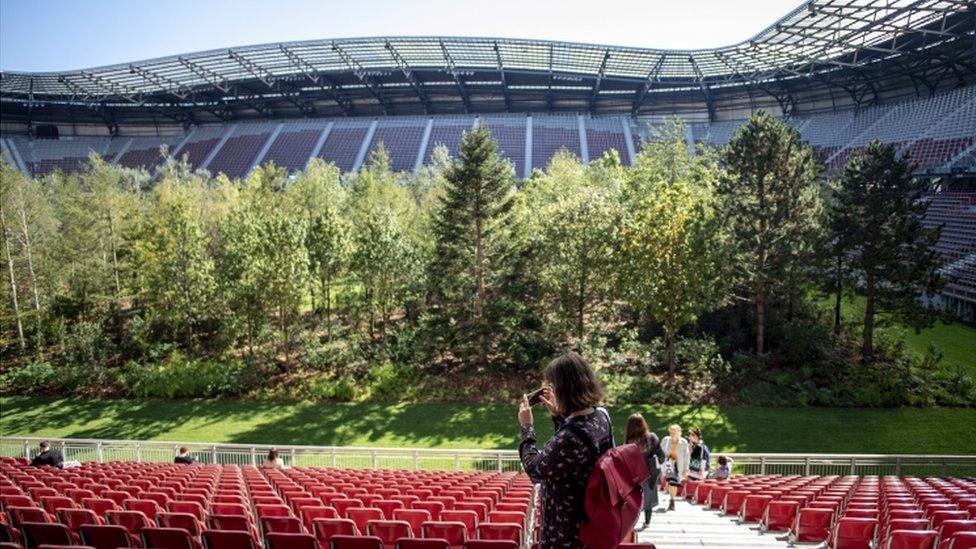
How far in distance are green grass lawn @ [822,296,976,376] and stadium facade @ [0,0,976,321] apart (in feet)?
55.0

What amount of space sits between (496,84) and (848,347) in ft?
195

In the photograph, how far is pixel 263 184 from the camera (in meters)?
43.0

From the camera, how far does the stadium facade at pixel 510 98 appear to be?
49.2 metres

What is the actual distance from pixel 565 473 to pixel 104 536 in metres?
4.32

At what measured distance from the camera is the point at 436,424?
22766 mm

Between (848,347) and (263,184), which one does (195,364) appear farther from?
(848,347)

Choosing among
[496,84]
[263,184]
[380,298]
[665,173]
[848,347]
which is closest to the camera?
[848,347]

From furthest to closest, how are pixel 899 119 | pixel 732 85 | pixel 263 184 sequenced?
pixel 732 85 → pixel 899 119 → pixel 263 184

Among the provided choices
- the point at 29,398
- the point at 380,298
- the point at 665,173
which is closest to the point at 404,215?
the point at 380,298

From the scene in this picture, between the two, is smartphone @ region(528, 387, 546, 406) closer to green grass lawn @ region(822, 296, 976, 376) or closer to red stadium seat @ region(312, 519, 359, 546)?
red stadium seat @ region(312, 519, 359, 546)

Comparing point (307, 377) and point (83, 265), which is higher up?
point (83, 265)

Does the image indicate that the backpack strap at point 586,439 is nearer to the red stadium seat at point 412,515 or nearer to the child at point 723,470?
the red stadium seat at point 412,515

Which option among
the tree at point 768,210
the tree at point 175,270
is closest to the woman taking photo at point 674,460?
the tree at point 768,210

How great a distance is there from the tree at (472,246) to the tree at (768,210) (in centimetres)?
1035
